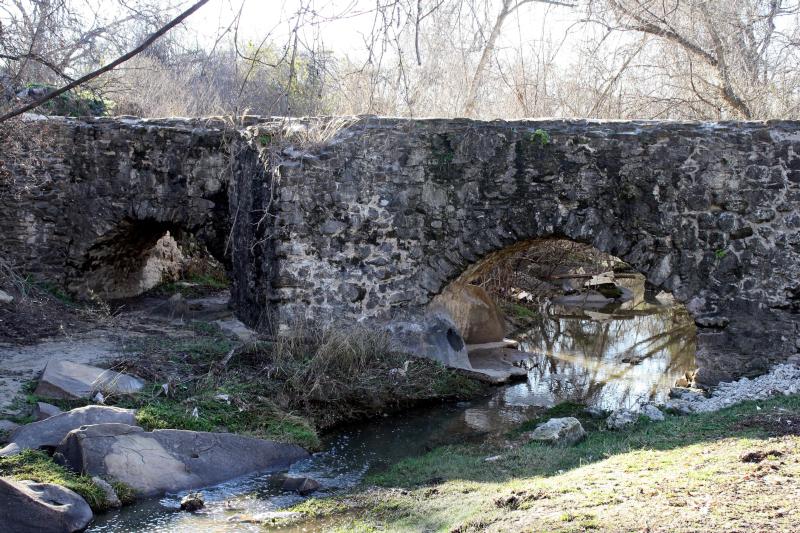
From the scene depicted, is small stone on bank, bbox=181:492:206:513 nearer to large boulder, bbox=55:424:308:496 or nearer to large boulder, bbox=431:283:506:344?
large boulder, bbox=55:424:308:496

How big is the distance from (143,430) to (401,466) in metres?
2.07

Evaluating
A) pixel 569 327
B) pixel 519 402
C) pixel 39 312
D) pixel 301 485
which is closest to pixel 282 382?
pixel 301 485

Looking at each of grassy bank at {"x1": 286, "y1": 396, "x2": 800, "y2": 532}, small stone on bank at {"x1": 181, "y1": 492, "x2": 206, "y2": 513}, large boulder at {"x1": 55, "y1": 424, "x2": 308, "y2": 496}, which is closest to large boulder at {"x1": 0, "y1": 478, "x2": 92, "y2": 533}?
large boulder at {"x1": 55, "y1": 424, "x2": 308, "y2": 496}

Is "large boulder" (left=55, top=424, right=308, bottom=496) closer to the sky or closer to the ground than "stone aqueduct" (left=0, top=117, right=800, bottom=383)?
closer to the ground

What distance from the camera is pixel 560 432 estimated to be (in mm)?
6992

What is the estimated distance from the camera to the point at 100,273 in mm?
11547

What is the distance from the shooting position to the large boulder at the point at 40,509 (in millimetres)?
5332

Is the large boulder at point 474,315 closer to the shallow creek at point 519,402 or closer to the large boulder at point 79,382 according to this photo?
the shallow creek at point 519,402

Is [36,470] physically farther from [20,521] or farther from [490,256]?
[490,256]

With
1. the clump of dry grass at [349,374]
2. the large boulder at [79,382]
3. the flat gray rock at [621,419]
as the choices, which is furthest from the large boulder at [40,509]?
the flat gray rock at [621,419]

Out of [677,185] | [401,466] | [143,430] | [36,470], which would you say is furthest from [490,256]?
[36,470]

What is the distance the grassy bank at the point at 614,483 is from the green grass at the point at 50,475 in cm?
154

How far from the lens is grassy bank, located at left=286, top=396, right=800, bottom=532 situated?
428 centimetres

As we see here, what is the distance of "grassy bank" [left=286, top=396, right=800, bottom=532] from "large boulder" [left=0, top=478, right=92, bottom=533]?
1557 mm
